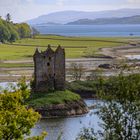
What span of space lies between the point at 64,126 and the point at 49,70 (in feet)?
58.6

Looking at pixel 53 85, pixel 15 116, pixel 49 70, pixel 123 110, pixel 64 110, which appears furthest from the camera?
pixel 53 85

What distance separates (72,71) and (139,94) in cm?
9856

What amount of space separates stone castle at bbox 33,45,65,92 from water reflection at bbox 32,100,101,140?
9.15 m

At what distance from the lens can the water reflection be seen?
7388 cm

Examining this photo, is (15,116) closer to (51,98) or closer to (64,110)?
(64,110)

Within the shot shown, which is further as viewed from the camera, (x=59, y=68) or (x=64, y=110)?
(x=59, y=68)

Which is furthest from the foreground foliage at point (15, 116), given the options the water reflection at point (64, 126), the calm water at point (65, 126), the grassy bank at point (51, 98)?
the grassy bank at point (51, 98)

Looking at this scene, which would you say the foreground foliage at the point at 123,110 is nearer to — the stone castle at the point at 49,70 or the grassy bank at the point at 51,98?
the grassy bank at the point at 51,98

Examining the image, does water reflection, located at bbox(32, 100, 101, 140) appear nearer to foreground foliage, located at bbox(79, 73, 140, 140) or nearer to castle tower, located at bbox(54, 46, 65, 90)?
castle tower, located at bbox(54, 46, 65, 90)

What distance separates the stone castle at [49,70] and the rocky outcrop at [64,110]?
514 centimetres

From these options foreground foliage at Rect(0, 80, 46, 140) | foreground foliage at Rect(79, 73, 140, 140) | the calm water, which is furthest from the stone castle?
foreground foliage at Rect(0, 80, 46, 140)

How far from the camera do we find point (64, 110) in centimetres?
9338

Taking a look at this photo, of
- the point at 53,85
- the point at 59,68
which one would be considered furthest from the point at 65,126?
the point at 59,68

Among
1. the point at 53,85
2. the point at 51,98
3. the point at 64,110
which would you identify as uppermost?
the point at 53,85
